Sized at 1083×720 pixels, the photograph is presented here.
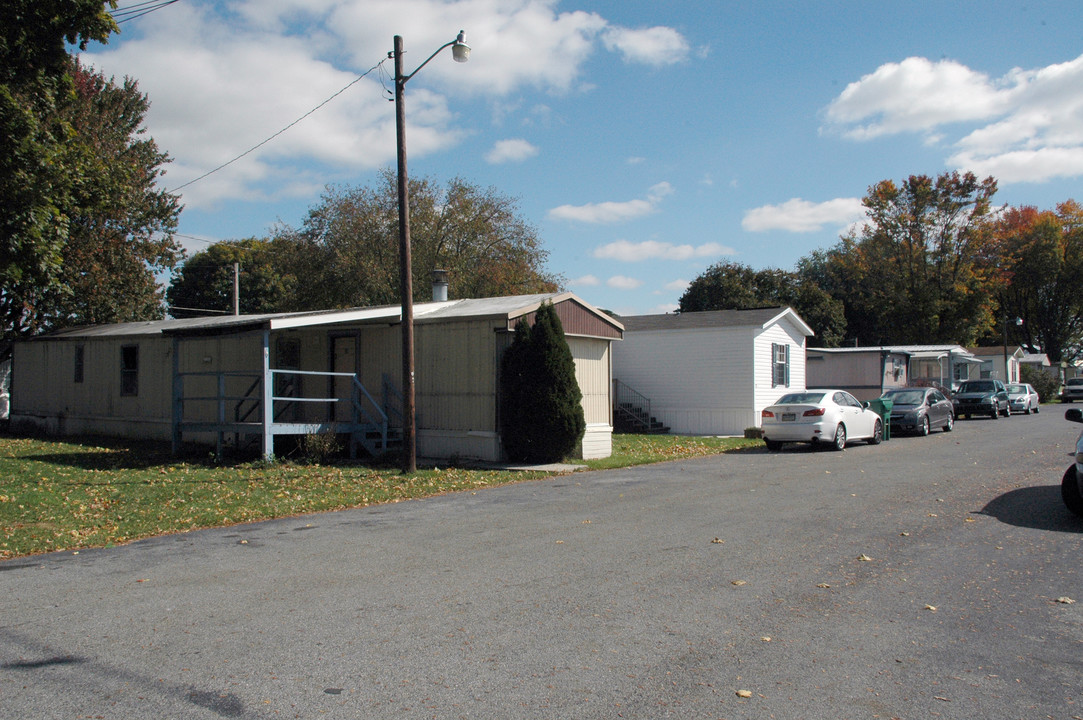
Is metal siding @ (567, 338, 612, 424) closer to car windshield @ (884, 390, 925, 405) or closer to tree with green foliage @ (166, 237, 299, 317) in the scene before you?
car windshield @ (884, 390, 925, 405)

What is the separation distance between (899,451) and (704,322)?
29.3ft

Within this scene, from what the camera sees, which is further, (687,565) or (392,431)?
(392,431)

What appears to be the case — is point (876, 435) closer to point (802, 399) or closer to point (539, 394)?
point (802, 399)

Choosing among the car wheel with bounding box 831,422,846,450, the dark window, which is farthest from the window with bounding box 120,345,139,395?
the car wheel with bounding box 831,422,846,450

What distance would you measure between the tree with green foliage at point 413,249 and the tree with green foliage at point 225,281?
19.6m

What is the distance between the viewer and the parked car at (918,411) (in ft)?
78.2

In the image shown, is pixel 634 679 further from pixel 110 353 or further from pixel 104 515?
pixel 110 353

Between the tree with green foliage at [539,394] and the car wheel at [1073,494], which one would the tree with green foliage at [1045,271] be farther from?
the car wheel at [1073,494]

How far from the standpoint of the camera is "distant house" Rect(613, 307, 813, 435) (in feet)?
82.6

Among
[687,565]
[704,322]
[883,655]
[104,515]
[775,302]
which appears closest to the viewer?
[883,655]

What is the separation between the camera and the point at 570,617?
→ 18.0 ft

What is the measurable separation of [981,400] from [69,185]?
111ft

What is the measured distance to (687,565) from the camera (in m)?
7.01

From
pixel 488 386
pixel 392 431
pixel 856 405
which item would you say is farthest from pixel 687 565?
pixel 856 405
